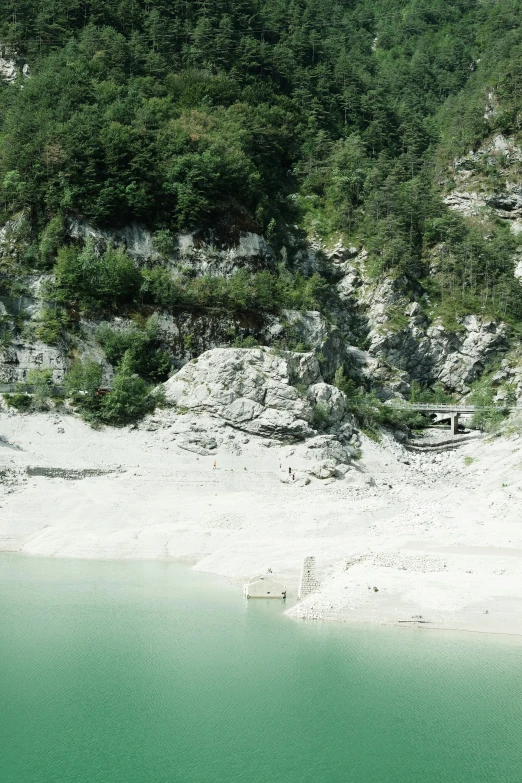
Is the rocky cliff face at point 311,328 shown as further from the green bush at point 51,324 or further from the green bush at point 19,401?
the green bush at point 19,401

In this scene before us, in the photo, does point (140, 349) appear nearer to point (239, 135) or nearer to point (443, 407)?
point (443, 407)

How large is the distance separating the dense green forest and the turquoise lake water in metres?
44.9

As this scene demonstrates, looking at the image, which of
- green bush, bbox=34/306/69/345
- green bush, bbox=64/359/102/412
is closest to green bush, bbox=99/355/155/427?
green bush, bbox=64/359/102/412

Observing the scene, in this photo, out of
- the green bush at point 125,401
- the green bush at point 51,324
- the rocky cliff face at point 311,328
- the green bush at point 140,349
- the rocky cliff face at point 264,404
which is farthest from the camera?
the rocky cliff face at point 311,328

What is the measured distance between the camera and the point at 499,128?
350ft

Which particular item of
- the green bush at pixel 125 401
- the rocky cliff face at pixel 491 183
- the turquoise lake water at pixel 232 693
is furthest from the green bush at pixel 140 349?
the rocky cliff face at pixel 491 183

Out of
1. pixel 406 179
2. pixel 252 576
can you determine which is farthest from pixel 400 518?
pixel 406 179

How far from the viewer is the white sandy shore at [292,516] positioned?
27448 millimetres

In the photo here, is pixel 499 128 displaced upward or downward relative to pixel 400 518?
upward

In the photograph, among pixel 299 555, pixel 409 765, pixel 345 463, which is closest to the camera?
pixel 409 765

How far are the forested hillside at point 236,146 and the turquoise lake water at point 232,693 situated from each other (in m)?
42.6

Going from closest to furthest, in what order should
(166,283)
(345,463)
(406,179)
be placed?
(345,463), (166,283), (406,179)

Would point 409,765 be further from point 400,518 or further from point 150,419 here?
point 150,419

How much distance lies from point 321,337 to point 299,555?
3989cm
